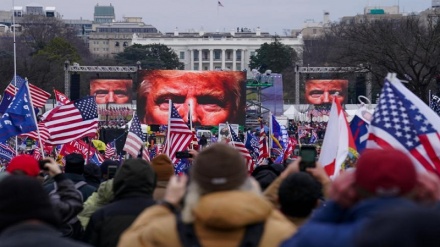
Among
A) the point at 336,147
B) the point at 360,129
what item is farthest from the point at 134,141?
the point at 336,147

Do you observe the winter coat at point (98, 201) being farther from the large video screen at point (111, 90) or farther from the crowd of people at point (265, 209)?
the large video screen at point (111, 90)

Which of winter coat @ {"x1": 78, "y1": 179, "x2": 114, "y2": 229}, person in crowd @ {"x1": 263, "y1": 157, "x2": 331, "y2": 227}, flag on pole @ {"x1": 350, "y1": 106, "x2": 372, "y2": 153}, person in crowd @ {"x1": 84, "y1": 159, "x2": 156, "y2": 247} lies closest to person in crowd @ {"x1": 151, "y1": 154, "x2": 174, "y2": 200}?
winter coat @ {"x1": 78, "y1": 179, "x2": 114, "y2": 229}

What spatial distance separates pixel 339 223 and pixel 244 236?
50 centimetres

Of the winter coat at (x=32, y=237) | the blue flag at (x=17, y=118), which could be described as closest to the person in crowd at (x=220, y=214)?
the winter coat at (x=32, y=237)

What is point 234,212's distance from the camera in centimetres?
418

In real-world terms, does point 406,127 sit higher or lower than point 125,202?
higher

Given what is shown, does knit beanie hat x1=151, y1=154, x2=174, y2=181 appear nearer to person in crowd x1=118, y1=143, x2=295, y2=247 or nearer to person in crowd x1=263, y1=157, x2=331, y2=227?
person in crowd x1=263, y1=157, x2=331, y2=227

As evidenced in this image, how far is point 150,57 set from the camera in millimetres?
123375

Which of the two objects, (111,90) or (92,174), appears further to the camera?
(111,90)

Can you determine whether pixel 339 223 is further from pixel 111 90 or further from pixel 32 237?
pixel 111 90

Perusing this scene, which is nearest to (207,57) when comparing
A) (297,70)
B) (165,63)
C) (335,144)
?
(165,63)

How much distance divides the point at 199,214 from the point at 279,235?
1.05 ft

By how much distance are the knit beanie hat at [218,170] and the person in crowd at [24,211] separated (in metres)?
0.48

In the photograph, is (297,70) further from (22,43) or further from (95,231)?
(22,43)
